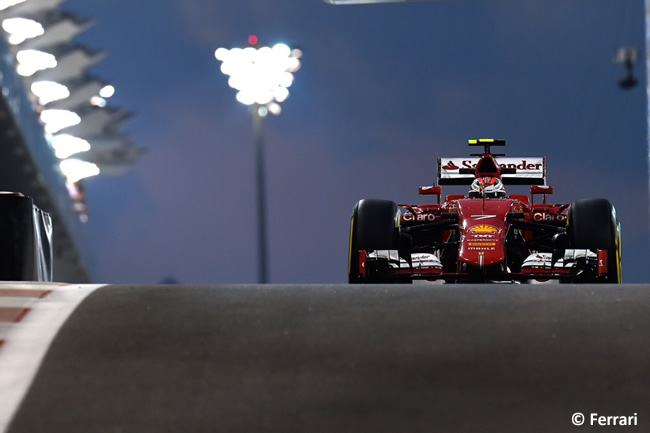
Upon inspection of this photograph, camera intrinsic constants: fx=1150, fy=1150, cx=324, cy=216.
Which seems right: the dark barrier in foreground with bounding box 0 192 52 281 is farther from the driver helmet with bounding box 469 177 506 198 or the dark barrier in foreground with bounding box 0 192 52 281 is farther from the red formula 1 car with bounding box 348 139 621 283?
the driver helmet with bounding box 469 177 506 198

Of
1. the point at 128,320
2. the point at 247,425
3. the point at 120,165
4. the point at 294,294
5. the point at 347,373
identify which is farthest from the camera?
the point at 120,165

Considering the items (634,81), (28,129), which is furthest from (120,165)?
(634,81)

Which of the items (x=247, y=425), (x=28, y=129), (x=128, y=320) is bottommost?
(x=247, y=425)

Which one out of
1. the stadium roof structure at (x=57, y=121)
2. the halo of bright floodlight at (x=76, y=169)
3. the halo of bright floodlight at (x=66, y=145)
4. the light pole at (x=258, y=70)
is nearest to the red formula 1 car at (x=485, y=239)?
the light pole at (x=258, y=70)

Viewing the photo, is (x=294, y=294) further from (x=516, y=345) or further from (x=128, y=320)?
(x=516, y=345)

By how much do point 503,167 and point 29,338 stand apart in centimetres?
838

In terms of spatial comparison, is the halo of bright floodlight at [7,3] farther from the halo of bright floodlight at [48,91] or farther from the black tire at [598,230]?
the black tire at [598,230]

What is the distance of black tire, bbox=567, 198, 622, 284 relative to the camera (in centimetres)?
846

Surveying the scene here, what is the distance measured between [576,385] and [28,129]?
3334cm

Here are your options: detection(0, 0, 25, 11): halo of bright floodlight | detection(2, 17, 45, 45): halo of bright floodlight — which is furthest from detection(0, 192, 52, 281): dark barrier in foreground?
detection(2, 17, 45, 45): halo of bright floodlight

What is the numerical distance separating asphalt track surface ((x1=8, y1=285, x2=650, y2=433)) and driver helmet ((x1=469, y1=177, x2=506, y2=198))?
258 inches

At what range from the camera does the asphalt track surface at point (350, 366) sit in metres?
3.22

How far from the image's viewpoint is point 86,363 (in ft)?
11.6

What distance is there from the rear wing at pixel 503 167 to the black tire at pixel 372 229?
2529mm
